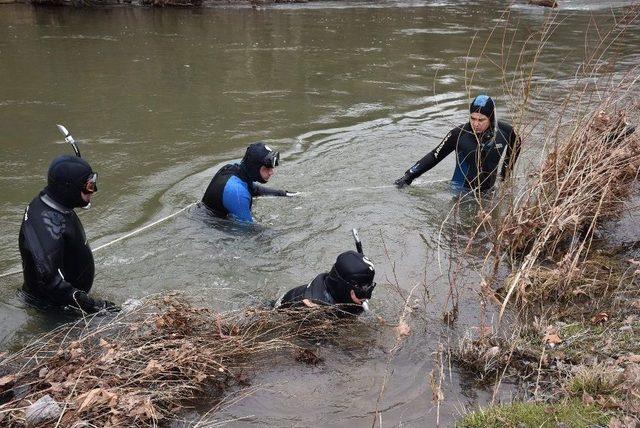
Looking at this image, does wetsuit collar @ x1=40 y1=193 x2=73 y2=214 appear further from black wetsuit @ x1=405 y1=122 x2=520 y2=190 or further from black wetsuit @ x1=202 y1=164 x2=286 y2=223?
black wetsuit @ x1=405 y1=122 x2=520 y2=190

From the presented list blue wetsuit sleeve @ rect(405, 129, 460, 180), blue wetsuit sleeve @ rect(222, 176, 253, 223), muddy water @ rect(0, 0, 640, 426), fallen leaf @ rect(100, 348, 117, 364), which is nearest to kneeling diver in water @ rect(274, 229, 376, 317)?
muddy water @ rect(0, 0, 640, 426)

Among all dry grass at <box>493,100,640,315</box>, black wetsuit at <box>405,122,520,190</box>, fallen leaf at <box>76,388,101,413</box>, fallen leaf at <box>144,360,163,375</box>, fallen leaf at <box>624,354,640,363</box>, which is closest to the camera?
fallen leaf at <box>76,388,101,413</box>

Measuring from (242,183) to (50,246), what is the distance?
2.50 metres

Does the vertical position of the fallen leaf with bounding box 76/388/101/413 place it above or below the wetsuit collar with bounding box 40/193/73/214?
below

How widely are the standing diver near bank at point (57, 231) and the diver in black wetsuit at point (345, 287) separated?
1.67 metres

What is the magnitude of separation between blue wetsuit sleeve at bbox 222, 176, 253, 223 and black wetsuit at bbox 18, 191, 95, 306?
6.73 ft

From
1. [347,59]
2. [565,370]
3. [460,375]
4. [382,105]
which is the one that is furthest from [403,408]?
[347,59]

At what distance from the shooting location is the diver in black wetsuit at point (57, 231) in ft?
→ 14.6

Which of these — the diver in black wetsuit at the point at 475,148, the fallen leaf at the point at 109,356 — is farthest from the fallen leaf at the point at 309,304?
the diver in black wetsuit at the point at 475,148

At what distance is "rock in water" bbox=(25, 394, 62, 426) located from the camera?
3355 mm

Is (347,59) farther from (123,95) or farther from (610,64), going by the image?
(610,64)

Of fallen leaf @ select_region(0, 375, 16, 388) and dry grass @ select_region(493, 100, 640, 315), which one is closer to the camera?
fallen leaf @ select_region(0, 375, 16, 388)

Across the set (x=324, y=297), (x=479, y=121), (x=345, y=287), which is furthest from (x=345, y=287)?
(x=479, y=121)

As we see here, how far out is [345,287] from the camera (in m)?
4.71
